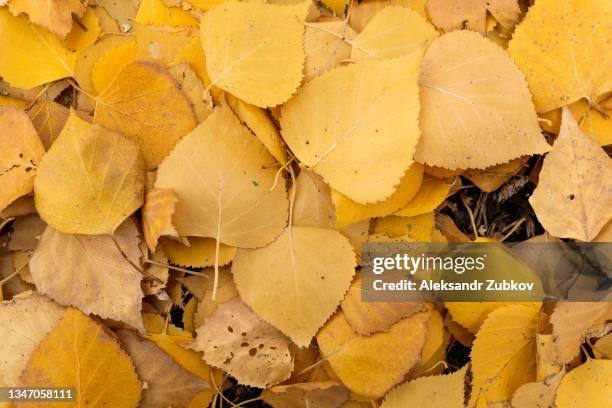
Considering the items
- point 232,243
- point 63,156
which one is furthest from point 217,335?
point 63,156

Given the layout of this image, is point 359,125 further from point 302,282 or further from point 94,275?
point 94,275

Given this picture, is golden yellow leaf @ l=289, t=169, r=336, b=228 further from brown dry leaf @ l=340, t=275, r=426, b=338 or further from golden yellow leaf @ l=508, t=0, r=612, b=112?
golden yellow leaf @ l=508, t=0, r=612, b=112

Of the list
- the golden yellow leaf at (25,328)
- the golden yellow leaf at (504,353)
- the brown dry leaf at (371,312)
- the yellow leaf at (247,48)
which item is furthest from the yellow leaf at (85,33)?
the golden yellow leaf at (504,353)

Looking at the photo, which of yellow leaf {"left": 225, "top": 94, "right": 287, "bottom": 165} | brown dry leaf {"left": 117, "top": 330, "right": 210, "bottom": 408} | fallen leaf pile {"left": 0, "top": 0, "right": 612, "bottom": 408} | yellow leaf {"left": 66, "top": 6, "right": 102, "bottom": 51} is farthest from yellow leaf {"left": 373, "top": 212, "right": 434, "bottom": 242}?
yellow leaf {"left": 66, "top": 6, "right": 102, "bottom": 51}

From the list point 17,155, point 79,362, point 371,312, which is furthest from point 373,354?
point 17,155

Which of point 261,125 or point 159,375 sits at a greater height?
point 261,125

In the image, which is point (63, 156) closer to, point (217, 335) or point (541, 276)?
point (217, 335)

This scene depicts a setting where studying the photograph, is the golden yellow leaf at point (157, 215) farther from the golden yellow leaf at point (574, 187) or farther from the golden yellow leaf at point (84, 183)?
the golden yellow leaf at point (574, 187)

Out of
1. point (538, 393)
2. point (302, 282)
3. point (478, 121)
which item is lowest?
point (538, 393)
